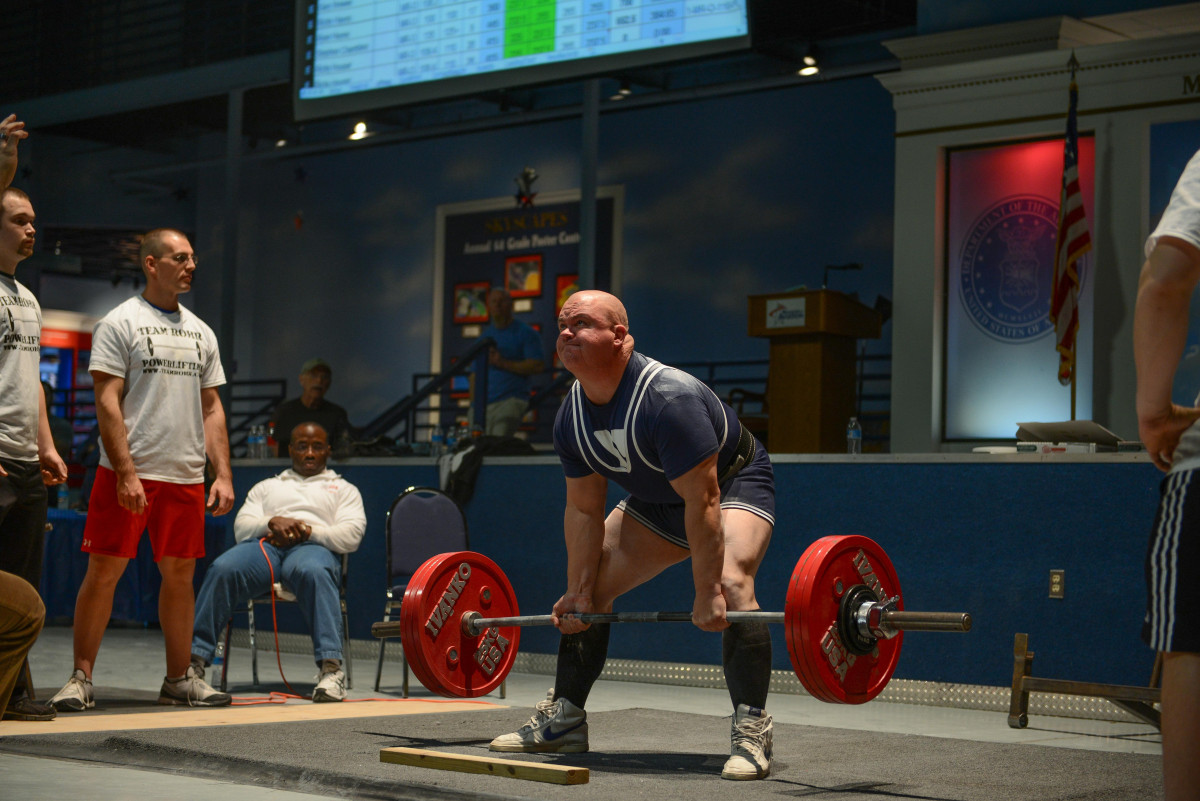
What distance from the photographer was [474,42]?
20.7 ft

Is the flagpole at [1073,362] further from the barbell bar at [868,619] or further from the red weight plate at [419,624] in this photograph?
the red weight plate at [419,624]

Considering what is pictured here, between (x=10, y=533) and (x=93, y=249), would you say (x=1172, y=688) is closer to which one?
(x=10, y=533)

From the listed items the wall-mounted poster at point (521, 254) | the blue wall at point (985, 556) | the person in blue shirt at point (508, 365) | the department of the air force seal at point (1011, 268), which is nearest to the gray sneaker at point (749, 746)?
the blue wall at point (985, 556)

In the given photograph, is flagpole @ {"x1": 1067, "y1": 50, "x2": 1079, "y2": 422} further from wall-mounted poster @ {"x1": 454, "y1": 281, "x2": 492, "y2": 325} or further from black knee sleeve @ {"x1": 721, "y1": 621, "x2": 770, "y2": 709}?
wall-mounted poster @ {"x1": 454, "y1": 281, "x2": 492, "y2": 325}

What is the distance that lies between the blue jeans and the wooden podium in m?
3.15

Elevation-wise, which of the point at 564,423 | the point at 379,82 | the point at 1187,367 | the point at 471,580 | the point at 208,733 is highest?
the point at 379,82

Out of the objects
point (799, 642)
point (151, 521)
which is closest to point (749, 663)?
point (799, 642)

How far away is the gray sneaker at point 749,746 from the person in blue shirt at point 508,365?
484 centimetres

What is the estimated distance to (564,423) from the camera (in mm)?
2951

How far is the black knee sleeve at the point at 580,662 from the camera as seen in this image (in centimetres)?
312

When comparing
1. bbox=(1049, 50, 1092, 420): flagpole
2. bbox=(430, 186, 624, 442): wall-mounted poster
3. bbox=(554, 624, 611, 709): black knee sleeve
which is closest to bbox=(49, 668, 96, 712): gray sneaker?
bbox=(554, 624, 611, 709): black knee sleeve

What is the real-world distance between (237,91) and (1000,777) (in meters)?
8.68

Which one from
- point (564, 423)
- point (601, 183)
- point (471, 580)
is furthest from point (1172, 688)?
point (601, 183)

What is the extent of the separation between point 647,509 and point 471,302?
333 inches
